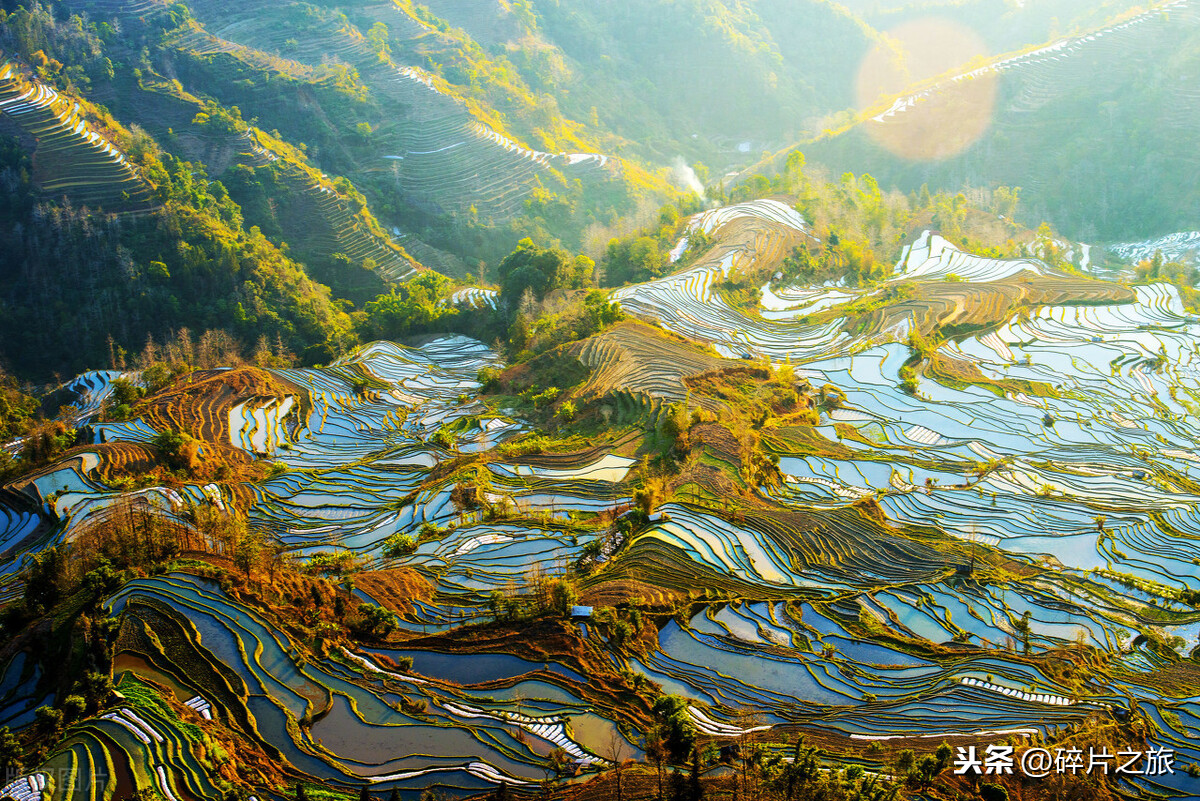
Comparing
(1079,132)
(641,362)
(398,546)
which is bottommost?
(398,546)

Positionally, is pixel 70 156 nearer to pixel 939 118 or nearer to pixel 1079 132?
pixel 939 118

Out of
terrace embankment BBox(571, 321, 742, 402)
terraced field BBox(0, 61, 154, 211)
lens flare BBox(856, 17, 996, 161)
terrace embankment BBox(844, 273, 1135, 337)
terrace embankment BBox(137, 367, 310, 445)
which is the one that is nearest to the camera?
terrace embankment BBox(137, 367, 310, 445)

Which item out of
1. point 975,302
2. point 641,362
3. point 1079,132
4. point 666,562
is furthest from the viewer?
point 1079,132

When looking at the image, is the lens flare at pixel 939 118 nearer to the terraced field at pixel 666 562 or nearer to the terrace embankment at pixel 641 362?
the terraced field at pixel 666 562

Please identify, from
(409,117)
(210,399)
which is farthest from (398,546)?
(409,117)

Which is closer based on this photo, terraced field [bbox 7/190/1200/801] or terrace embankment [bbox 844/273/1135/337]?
terraced field [bbox 7/190/1200/801]

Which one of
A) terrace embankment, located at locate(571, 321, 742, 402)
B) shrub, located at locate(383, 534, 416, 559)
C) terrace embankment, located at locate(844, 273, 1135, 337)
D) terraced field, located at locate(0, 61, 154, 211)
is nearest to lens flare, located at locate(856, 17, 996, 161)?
terrace embankment, located at locate(844, 273, 1135, 337)

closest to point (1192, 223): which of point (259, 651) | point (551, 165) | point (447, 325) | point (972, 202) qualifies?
point (972, 202)

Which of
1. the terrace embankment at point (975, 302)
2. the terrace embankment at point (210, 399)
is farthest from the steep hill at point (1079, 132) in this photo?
the terrace embankment at point (210, 399)

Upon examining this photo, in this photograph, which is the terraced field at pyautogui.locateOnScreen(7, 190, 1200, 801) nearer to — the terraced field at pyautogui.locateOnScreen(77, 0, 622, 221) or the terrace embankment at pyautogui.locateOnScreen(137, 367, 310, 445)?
the terrace embankment at pyautogui.locateOnScreen(137, 367, 310, 445)

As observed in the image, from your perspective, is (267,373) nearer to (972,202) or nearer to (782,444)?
(782,444)
